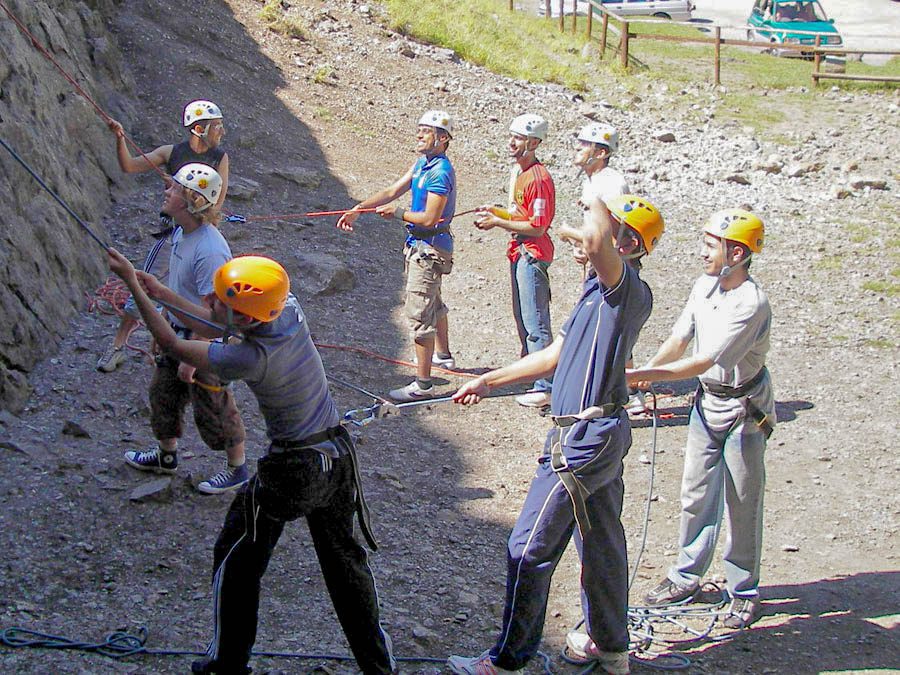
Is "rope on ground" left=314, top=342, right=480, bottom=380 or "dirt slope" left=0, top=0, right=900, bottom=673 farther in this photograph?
"rope on ground" left=314, top=342, right=480, bottom=380

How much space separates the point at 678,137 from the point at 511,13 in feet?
28.6

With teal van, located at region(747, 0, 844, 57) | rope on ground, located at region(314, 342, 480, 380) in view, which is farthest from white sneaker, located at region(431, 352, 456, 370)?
teal van, located at region(747, 0, 844, 57)

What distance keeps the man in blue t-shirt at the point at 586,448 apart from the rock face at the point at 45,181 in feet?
12.1

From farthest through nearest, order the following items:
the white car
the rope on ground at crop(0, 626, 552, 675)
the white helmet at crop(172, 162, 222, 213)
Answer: the white car → the white helmet at crop(172, 162, 222, 213) → the rope on ground at crop(0, 626, 552, 675)

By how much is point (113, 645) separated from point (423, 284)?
12.9 ft

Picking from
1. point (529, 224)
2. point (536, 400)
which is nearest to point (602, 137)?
point (529, 224)

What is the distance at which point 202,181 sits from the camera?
5426mm

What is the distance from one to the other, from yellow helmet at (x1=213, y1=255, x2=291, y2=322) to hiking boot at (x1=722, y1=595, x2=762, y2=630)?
2.97 meters

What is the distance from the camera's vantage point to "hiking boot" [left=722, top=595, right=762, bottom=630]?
17.7ft

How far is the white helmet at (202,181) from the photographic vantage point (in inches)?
213

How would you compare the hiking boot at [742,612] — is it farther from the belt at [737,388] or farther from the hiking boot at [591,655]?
the belt at [737,388]

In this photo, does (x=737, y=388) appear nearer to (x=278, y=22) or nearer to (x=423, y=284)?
(x=423, y=284)

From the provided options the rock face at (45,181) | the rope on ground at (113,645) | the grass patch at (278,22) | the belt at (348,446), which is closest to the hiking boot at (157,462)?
the rock face at (45,181)

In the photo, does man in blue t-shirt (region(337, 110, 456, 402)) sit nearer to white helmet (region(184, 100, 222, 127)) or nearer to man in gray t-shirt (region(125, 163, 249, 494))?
white helmet (region(184, 100, 222, 127))
